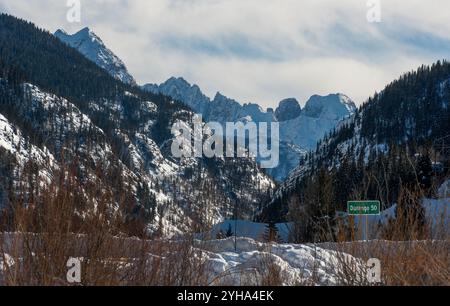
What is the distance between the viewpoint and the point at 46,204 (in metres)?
3.89

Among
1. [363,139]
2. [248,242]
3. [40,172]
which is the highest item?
[363,139]

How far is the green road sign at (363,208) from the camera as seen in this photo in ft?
17.5

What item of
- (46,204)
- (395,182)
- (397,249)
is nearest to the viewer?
(46,204)

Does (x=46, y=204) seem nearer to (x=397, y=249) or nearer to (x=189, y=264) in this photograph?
(x=189, y=264)

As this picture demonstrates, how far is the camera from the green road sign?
534 cm

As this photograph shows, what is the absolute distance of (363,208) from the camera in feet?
18.6

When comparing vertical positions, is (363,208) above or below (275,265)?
above

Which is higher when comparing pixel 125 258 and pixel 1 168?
pixel 1 168

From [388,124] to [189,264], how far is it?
480 feet

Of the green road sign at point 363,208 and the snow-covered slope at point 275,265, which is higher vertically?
the green road sign at point 363,208

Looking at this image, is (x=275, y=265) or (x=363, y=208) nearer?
(x=275, y=265)

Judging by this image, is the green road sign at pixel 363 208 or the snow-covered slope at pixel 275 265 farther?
the green road sign at pixel 363 208

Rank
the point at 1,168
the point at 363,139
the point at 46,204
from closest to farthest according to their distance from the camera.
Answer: the point at 46,204 → the point at 1,168 → the point at 363,139
